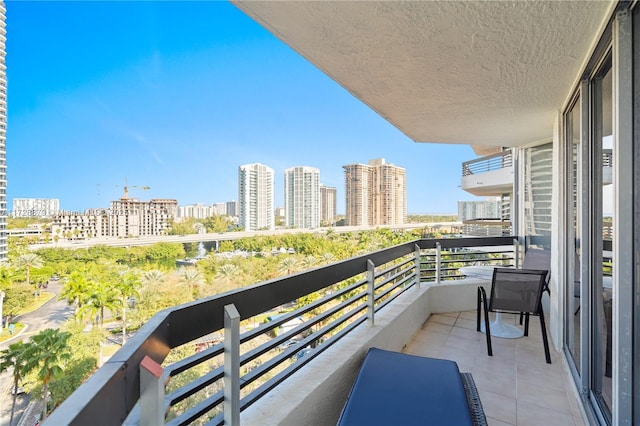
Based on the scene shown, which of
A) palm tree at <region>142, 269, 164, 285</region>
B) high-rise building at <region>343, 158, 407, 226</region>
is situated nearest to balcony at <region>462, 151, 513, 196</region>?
palm tree at <region>142, 269, 164, 285</region>

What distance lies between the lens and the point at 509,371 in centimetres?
260

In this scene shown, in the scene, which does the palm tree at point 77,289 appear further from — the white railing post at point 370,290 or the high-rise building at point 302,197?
the high-rise building at point 302,197

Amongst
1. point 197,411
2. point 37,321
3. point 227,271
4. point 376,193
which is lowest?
point 37,321

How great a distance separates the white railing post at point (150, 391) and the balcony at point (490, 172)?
1229 cm

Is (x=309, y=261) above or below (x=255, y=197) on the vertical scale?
below

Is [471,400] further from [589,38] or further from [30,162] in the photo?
[30,162]

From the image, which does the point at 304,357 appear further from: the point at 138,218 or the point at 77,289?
the point at 138,218

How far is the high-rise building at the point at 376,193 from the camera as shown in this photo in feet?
152

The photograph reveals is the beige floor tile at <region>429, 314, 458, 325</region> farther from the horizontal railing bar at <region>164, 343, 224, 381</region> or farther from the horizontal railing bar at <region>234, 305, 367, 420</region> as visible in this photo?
the horizontal railing bar at <region>164, 343, 224, 381</region>

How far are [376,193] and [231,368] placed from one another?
46960 millimetres

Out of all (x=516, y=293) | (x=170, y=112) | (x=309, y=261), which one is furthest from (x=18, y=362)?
(x=170, y=112)

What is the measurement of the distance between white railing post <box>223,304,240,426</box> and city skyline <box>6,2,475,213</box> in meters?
46.8

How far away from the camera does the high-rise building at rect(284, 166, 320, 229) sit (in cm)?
5141

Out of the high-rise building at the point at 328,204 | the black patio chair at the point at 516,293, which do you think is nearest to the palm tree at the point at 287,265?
the high-rise building at the point at 328,204
